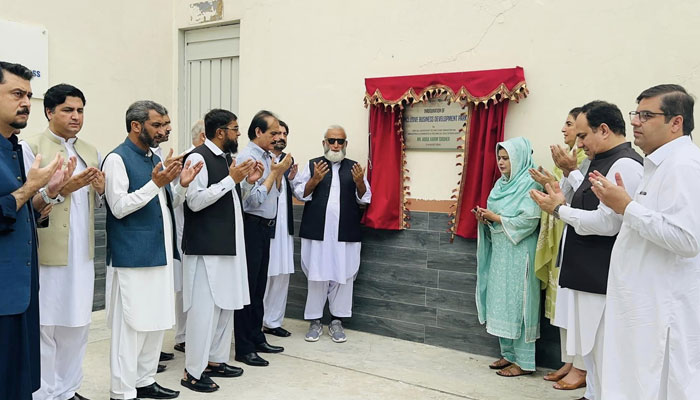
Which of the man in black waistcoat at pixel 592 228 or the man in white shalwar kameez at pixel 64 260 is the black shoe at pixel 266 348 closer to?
the man in white shalwar kameez at pixel 64 260

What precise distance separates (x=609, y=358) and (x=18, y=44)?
18.5ft

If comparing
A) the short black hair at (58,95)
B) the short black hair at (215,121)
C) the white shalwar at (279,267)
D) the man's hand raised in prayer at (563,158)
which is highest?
the short black hair at (58,95)

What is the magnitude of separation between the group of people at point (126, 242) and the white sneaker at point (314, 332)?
709 mm

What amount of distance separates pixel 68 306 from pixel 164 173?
1004 millimetres

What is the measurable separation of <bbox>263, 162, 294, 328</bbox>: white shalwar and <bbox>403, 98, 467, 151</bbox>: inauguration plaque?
1.22m

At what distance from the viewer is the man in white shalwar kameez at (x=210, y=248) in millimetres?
4051

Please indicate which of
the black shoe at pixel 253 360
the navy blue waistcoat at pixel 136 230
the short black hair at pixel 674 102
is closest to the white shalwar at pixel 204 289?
the navy blue waistcoat at pixel 136 230

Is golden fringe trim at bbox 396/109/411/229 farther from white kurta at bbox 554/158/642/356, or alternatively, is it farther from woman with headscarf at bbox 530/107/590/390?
white kurta at bbox 554/158/642/356

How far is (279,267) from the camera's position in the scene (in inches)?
213

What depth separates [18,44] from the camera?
18.8ft

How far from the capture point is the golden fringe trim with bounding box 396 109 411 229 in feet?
18.0

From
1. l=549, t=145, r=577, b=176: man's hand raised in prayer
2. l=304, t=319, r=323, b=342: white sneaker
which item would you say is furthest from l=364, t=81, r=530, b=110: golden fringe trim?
l=304, t=319, r=323, b=342: white sneaker

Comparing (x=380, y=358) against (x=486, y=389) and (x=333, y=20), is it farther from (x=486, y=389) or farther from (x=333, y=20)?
(x=333, y=20)

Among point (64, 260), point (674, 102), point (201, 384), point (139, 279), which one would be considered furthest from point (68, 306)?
point (674, 102)
